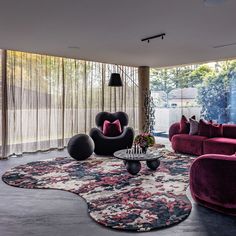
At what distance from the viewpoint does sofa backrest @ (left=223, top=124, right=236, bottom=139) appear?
5629mm

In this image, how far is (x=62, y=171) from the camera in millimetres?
4598

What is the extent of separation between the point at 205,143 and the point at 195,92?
10.2ft

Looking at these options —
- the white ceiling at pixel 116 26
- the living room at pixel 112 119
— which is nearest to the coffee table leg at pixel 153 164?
the living room at pixel 112 119

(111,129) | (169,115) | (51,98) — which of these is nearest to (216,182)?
(111,129)

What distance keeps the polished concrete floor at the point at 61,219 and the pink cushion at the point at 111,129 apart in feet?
8.72

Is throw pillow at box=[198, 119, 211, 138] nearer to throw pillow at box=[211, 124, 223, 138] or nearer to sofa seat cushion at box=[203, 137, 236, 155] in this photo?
throw pillow at box=[211, 124, 223, 138]

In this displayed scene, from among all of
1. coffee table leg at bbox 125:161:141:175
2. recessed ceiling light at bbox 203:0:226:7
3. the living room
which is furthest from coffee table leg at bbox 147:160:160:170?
recessed ceiling light at bbox 203:0:226:7

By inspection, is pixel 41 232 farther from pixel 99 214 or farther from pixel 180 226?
pixel 180 226

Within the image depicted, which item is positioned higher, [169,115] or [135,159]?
[169,115]

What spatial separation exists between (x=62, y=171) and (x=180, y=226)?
2572 millimetres

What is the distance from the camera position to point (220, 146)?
5191mm

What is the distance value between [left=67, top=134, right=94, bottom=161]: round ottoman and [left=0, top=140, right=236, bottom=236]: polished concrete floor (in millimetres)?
1742

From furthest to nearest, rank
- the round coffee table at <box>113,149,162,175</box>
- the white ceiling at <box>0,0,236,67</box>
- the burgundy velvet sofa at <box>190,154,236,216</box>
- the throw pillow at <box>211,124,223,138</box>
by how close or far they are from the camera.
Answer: the throw pillow at <box>211,124,223,138</box> → the round coffee table at <box>113,149,162,175</box> → the white ceiling at <box>0,0,236,67</box> → the burgundy velvet sofa at <box>190,154,236,216</box>

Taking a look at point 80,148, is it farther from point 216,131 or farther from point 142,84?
point 142,84
